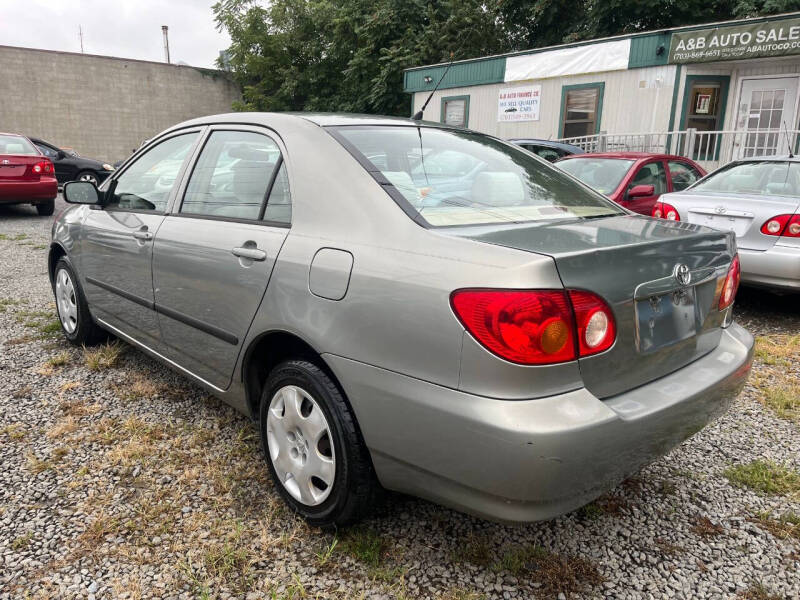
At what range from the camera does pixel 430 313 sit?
1770 mm

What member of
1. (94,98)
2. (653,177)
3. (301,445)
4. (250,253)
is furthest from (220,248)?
(94,98)

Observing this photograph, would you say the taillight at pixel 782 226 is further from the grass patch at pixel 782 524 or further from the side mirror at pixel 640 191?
the grass patch at pixel 782 524

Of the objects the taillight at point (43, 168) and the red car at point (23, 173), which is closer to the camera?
the red car at point (23, 173)

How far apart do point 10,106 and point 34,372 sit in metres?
23.6

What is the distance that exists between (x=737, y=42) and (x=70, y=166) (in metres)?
15.5

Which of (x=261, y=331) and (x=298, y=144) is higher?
(x=298, y=144)

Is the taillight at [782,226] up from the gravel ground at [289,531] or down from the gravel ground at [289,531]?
up

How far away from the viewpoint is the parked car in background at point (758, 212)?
4746 millimetres

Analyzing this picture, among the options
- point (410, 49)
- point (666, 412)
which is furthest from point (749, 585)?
point (410, 49)

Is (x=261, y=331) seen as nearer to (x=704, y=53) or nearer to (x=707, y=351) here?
(x=707, y=351)

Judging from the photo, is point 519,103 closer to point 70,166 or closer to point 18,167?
point 18,167

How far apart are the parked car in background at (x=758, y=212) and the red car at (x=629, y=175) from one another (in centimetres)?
81

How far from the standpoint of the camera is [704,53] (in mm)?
12477

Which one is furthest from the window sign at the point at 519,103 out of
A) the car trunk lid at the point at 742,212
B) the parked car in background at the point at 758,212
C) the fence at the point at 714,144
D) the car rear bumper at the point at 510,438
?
the car rear bumper at the point at 510,438
